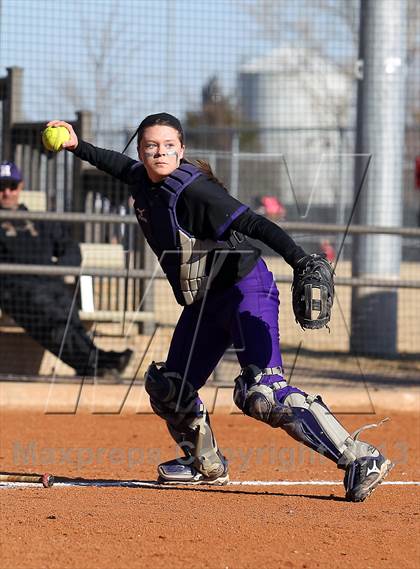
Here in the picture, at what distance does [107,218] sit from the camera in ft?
27.9

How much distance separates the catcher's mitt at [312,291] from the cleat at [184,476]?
4.29 ft

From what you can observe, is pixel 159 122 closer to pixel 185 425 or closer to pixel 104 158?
pixel 104 158

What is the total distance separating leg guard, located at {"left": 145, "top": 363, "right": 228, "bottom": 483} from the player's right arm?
99 centimetres

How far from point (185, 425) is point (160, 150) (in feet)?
4.73

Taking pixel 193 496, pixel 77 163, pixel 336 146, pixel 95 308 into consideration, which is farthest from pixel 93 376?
pixel 336 146

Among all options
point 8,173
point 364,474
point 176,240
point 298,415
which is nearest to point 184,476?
point 298,415

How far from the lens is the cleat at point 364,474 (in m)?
4.97

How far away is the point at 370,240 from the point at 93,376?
317 centimetres

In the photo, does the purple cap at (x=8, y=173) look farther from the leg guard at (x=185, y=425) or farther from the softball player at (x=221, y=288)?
the leg guard at (x=185, y=425)

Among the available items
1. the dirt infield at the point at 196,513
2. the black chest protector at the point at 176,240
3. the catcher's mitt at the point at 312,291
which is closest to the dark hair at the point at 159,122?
the black chest protector at the point at 176,240

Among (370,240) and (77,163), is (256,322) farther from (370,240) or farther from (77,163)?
(77,163)

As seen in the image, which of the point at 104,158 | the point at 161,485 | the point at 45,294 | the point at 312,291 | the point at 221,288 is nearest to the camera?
the point at 312,291

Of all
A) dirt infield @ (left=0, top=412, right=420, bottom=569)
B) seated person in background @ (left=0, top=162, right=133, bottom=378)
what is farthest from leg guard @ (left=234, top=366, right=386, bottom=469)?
seated person in background @ (left=0, top=162, right=133, bottom=378)

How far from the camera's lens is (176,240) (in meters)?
5.01
